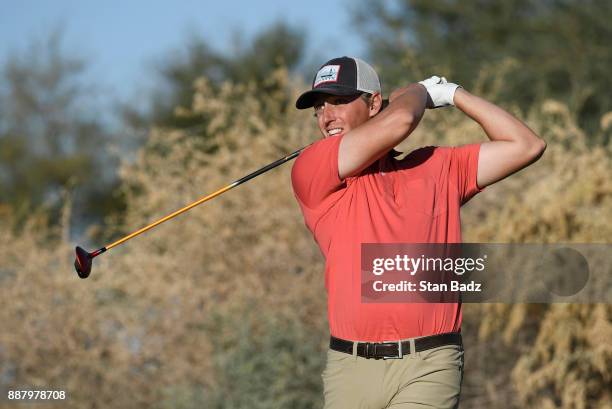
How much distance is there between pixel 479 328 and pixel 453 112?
8.09 feet

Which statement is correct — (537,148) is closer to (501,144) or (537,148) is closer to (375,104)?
(501,144)

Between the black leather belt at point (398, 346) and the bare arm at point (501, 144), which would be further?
the bare arm at point (501, 144)

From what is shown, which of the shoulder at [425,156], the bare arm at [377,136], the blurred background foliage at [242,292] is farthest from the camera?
the blurred background foliage at [242,292]

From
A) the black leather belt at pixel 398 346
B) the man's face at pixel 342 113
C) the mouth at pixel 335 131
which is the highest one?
the man's face at pixel 342 113

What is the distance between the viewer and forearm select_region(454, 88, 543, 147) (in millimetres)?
4242

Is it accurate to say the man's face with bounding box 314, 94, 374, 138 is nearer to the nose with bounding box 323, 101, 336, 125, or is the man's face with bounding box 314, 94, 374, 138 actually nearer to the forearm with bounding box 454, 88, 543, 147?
the nose with bounding box 323, 101, 336, 125

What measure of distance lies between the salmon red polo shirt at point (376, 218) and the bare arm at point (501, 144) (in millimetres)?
143

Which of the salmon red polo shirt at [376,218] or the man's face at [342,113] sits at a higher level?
the man's face at [342,113]

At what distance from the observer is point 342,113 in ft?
14.3

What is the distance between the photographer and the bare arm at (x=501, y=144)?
423 cm

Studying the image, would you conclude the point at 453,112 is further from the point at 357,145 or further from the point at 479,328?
the point at 357,145

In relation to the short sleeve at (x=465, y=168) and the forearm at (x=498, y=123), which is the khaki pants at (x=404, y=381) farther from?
the forearm at (x=498, y=123)

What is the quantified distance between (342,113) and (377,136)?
500 mm

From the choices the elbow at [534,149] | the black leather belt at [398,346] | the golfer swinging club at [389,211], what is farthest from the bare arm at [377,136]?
the black leather belt at [398,346]
